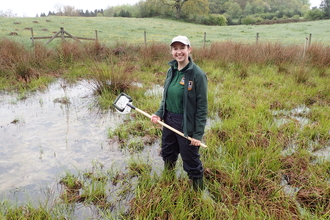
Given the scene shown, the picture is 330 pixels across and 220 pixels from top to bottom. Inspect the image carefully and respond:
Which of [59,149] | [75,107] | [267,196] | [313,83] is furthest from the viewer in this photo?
[313,83]

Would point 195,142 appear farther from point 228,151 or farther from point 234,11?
point 234,11

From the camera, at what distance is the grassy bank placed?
8.80ft

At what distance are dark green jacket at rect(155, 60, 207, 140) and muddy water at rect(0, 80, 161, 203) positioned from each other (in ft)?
5.26

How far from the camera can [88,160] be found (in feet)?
12.5

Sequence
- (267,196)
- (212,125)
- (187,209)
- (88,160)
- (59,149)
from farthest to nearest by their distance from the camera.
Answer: (212,125)
(59,149)
(88,160)
(267,196)
(187,209)

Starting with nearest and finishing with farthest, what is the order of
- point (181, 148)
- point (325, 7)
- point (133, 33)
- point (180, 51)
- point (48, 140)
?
point (180, 51) → point (181, 148) → point (48, 140) → point (133, 33) → point (325, 7)

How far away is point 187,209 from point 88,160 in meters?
1.91

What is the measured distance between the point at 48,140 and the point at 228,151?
328cm

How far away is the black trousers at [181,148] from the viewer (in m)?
2.74

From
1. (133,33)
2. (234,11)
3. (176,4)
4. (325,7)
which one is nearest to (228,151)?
(133,33)

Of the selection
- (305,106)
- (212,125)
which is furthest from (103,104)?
(305,106)

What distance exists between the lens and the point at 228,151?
3811 millimetres

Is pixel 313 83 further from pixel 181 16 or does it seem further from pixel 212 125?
pixel 181 16

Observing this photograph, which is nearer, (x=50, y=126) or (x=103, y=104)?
(x=50, y=126)
